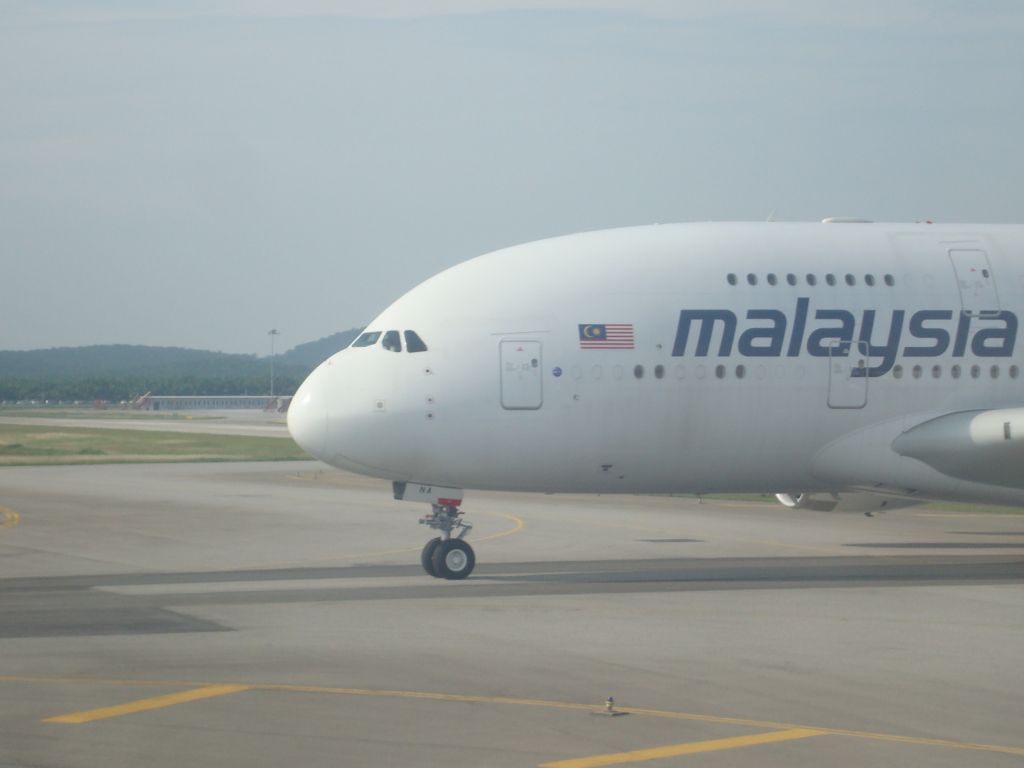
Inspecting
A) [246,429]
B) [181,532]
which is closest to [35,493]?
[181,532]

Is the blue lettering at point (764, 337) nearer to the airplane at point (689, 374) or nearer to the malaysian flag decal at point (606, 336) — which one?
the airplane at point (689, 374)

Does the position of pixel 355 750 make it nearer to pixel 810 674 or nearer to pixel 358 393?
pixel 810 674

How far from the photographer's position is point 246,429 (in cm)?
8506

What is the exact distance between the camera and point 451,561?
2305 centimetres

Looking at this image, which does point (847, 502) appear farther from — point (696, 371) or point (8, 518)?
point (8, 518)

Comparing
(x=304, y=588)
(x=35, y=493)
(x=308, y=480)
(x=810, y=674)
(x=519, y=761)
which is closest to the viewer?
(x=519, y=761)

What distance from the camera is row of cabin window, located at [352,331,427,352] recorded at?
2330 cm

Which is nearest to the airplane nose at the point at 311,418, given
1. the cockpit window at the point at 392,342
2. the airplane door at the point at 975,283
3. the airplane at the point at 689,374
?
the airplane at the point at 689,374

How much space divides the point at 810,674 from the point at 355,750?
5.30m

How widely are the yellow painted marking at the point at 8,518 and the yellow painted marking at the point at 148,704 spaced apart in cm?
2019

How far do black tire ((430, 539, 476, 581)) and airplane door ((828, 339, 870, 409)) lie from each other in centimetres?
647

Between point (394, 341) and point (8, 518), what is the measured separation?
1516 cm

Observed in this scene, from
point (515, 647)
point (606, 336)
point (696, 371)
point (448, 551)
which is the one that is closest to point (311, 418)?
point (448, 551)

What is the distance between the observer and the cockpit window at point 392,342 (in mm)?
23359
